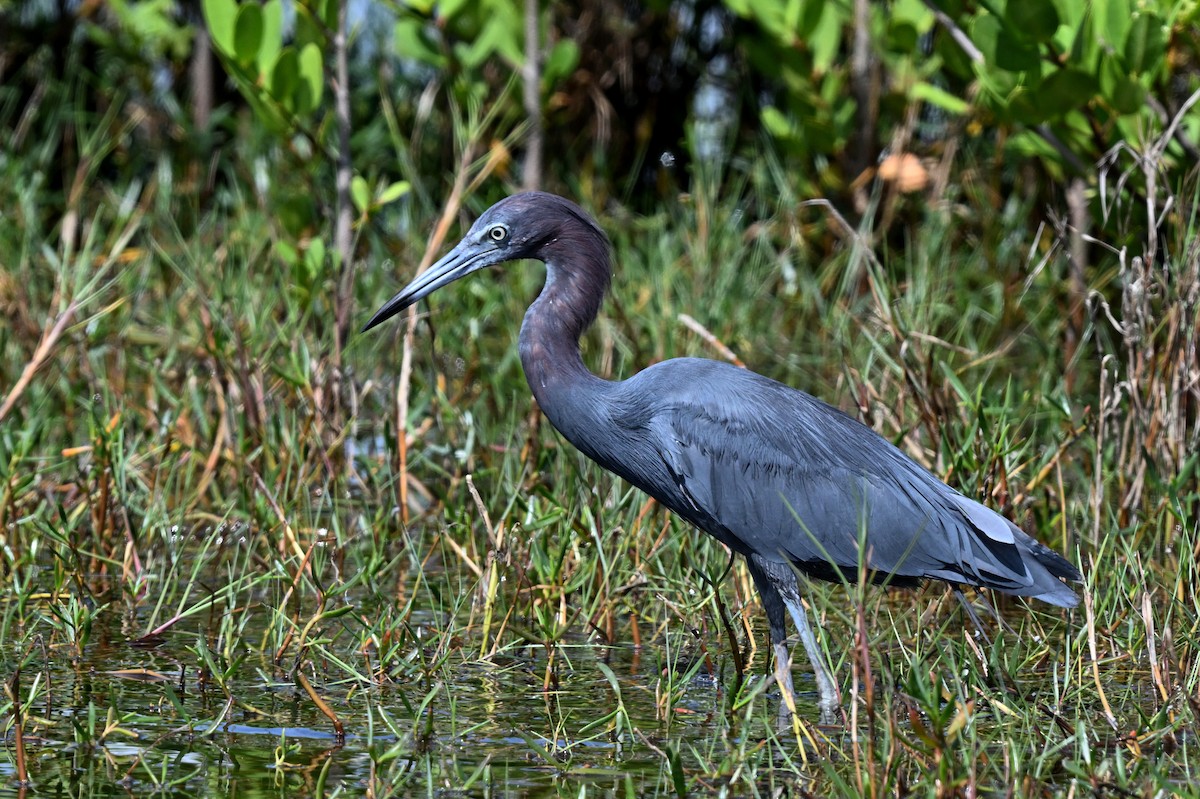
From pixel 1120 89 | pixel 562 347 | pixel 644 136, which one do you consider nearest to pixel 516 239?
pixel 562 347

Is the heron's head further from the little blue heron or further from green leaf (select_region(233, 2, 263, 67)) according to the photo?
green leaf (select_region(233, 2, 263, 67))

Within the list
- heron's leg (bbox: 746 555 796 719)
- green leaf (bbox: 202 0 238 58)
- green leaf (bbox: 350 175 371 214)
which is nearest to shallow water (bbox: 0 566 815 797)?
heron's leg (bbox: 746 555 796 719)

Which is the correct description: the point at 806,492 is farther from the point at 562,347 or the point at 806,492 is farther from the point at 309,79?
the point at 309,79

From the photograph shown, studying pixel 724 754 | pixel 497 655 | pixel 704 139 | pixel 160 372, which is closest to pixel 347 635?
pixel 497 655

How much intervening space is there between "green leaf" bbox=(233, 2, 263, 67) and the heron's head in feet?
5.40

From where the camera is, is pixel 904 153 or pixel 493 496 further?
pixel 904 153

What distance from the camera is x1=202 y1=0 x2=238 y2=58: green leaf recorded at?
557 cm

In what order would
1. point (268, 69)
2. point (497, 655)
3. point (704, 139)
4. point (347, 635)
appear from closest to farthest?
point (497, 655) < point (347, 635) < point (268, 69) < point (704, 139)

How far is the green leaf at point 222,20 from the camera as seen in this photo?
5.57m

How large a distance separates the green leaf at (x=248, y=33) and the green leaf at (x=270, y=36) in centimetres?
2

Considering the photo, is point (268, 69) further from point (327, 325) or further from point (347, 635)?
point (347, 635)

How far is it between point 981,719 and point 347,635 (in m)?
1.72

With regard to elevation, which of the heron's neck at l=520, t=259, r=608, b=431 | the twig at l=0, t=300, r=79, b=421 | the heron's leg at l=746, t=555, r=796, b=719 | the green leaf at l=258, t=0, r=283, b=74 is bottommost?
the heron's leg at l=746, t=555, r=796, b=719

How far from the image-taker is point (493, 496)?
4.96 m
